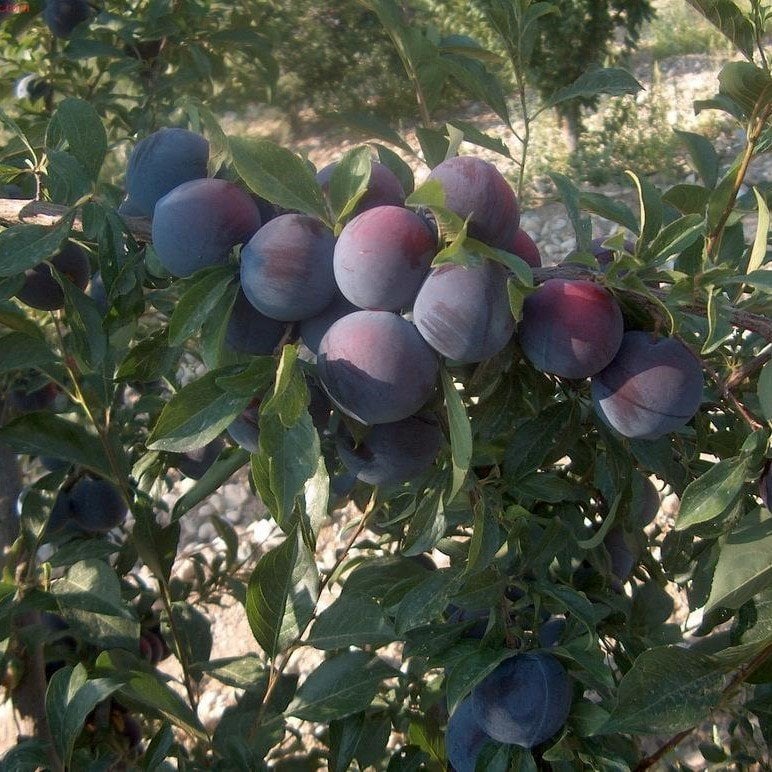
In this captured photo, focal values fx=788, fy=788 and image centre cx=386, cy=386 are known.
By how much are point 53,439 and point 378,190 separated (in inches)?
18.7

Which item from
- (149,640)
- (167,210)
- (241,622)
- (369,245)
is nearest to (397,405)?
(369,245)

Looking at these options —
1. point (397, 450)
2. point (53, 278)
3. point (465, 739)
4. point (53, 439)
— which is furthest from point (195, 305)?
point (465, 739)

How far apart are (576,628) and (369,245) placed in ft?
1.42

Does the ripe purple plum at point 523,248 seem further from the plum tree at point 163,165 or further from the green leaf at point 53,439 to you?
the green leaf at point 53,439

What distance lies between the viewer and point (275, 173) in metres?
0.49

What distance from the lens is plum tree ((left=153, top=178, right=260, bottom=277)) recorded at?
511mm

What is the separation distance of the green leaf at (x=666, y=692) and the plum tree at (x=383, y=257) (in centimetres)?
29

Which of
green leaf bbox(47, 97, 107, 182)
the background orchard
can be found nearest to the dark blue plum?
the background orchard

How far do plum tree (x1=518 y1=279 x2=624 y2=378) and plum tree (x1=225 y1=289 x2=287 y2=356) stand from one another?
0.17m

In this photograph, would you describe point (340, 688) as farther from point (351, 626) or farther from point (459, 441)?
point (459, 441)

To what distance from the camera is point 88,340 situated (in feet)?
2.07

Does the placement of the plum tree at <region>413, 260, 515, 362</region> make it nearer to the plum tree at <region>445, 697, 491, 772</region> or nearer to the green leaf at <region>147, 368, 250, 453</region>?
the green leaf at <region>147, 368, 250, 453</region>

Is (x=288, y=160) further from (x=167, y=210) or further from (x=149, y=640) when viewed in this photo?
(x=149, y=640)

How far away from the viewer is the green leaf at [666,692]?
0.53m
